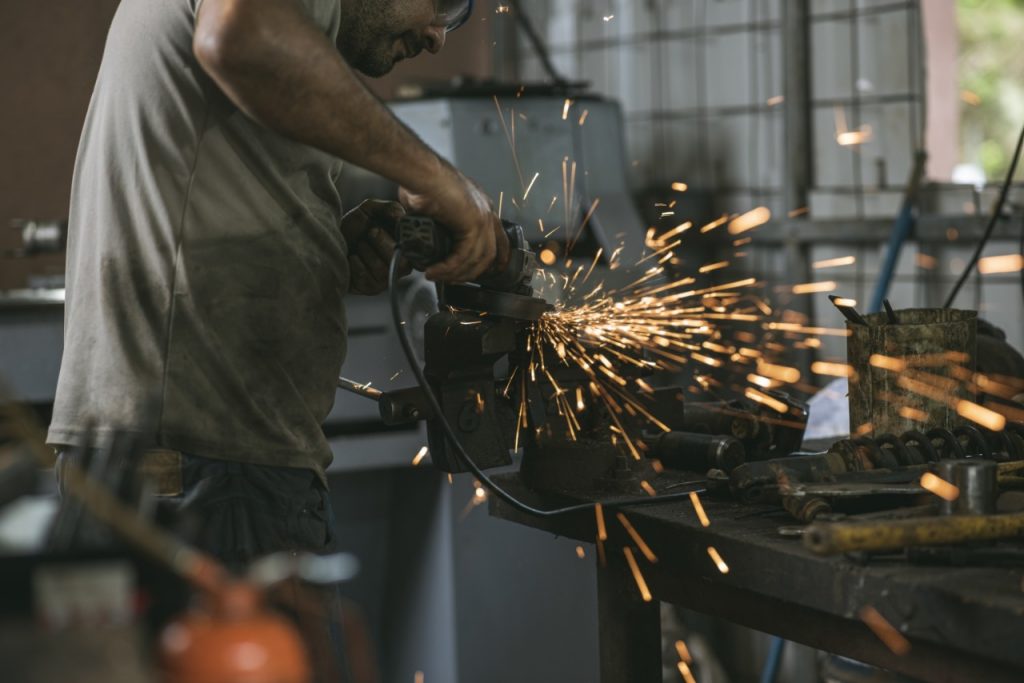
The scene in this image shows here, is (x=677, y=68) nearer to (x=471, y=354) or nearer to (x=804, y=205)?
(x=804, y=205)

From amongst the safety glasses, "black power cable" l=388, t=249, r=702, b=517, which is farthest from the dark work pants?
the safety glasses

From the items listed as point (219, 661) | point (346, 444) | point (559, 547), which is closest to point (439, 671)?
point (559, 547)

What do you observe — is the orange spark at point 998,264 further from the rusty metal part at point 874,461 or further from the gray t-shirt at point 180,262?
the gray t-shirt at point 180,262

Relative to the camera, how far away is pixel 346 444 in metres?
2.93

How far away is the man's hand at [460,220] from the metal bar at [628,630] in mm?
495

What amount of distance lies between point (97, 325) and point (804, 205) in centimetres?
267

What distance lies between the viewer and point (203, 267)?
4.86 feet

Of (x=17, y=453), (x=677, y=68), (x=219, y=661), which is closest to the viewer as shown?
(x=219, y=661)

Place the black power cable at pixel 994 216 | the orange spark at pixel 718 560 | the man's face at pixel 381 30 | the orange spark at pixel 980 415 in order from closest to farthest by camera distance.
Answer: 1. the orange spark at pixel 718 560
2. the man's face at pixel 381 30
3. the orange spark at pixel 980 415
4. the black power cable at pixel 994 216

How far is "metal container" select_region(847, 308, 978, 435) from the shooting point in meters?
1.73

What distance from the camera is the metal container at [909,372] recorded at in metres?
1.73

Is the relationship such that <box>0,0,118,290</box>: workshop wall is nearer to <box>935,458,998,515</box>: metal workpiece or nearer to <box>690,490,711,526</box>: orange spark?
<box>690,490,711,526</box>: orange spark

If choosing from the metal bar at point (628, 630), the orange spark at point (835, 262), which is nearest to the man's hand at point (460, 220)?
the metal bar at point (628, 630)

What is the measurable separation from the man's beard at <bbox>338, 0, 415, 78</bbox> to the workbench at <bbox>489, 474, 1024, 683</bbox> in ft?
2.25
